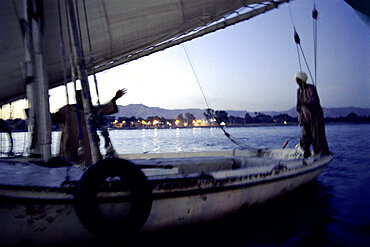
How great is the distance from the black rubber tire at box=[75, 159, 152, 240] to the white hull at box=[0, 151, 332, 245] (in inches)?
8.6

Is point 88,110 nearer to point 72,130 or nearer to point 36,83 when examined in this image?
point 36,83

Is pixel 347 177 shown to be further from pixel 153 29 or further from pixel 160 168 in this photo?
pixel 153 29

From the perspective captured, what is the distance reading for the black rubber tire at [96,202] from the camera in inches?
109

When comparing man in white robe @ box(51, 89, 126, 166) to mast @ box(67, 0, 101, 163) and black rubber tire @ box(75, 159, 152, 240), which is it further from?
black rubber tire @ box(75, 159, 152, 240)

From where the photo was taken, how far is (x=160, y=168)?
4.46 m

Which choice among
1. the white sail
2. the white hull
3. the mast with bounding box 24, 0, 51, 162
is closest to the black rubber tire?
the white hull

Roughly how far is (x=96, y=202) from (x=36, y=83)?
2.44 metres

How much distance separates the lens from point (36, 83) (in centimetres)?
393

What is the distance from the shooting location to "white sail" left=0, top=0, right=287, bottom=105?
4.95 metres

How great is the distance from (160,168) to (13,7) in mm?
4498

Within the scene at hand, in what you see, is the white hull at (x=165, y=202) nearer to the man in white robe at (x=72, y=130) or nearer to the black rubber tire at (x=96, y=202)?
the black rubber tire at (x=96, y=202)

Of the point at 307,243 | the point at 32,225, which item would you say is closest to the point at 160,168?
the point at 32,225

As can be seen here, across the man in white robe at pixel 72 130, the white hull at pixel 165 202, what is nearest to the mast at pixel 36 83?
the man in white robe at pixel 72 130

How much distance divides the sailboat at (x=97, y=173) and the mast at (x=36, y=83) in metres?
0.02
